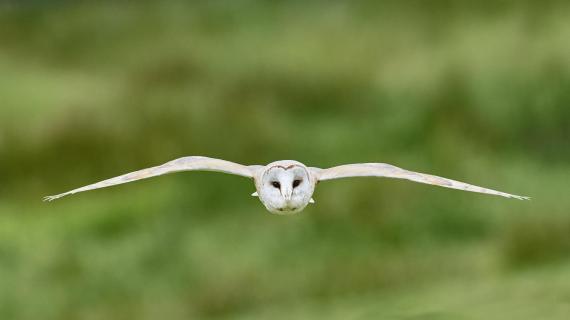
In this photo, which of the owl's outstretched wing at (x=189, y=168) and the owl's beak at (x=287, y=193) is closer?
the owl's beak at (x=287, y=193)

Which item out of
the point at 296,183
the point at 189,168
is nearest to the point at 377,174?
the point at 296,183

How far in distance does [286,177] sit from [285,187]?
5cm

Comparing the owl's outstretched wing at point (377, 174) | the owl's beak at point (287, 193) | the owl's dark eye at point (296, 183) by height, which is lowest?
the owl's beak at point (287, 193)

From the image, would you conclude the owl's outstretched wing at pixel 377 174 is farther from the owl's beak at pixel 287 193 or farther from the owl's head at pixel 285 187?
the owl's beak at pixel 287 193

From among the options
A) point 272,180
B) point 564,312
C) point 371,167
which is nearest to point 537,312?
point 564,312

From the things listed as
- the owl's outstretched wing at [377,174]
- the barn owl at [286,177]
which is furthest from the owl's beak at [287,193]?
the owl's outstretched wing at [377,174]

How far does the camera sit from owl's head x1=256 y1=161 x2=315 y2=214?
328cm

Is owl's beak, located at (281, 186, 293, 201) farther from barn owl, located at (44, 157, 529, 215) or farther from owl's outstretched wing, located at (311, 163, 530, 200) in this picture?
owl's outstretched wing, located at (311, 163, 530, 200)

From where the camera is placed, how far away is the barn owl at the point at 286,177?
3.30 m

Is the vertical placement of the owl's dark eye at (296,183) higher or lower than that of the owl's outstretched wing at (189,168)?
lower

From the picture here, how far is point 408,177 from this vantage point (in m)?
3.46

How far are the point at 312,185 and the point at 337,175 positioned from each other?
0.15m

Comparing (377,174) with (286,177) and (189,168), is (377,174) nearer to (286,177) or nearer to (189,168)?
(286,177)

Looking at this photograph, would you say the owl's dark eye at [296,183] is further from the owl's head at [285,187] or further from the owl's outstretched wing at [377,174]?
the owl's outstretched wing at [377,174]
